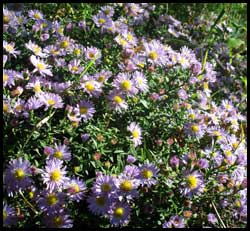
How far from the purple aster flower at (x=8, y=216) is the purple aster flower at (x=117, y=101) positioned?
0.80m

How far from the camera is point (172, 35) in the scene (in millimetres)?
3854

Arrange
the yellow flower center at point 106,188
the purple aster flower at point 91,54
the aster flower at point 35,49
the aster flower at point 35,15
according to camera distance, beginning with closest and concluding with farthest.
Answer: the yellow flower center at point 106,188 → the aster flower at point 35,49 → the purple aster flower at point 91,54 → the aster flower at point 35,15

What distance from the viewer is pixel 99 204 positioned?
81.4 inches

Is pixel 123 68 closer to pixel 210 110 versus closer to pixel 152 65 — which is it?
pixel 152 65

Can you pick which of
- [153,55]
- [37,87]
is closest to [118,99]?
[37,87]

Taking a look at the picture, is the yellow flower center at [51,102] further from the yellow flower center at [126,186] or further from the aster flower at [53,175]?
the yellow flower center at [126,186]

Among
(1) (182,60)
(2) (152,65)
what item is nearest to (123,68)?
(2) (152,65)

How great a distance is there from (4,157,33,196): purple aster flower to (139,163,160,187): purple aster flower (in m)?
0.55

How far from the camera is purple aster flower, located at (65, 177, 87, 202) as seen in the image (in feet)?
6.70

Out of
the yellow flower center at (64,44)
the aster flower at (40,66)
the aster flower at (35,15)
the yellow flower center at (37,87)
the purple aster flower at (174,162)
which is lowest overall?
the purple aster flower at (174,162)

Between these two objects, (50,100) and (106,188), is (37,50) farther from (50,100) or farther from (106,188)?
(106,188)

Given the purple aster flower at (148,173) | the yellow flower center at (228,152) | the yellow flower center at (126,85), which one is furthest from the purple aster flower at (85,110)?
the yellow flower center at (228,152)

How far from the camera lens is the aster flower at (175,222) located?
2174mm

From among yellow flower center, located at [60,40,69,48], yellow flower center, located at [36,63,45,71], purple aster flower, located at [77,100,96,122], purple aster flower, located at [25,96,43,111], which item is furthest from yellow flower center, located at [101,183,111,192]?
yellow flower center, located at [60,40,69,48]
